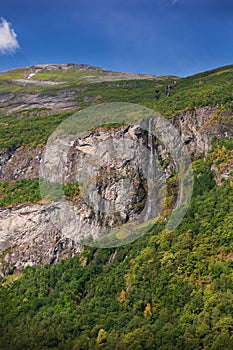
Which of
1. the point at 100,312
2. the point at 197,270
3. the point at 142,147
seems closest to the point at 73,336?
the point at 100,312

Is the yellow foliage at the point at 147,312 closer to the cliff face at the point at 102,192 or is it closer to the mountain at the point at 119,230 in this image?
the mountain at the point at 119,230

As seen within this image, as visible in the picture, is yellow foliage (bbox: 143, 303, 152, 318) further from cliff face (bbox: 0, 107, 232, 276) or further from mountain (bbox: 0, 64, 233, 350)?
cliff face (bbox: 0, 107, 232, 276)

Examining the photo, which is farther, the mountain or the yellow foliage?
the yellow foliage

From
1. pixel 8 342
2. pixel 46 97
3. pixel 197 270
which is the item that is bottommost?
pixel 8 342

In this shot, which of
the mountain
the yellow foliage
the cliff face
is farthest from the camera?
the cliff face

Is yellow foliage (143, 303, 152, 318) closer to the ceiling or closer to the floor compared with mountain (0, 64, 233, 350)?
closer to the floor

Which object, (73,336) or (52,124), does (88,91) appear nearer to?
(52,124)

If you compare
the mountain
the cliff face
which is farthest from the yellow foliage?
the cliff face
